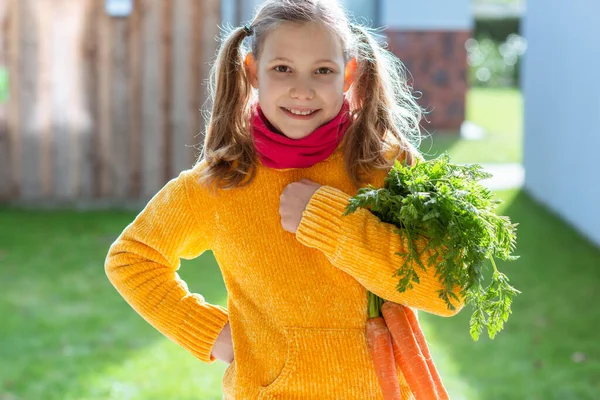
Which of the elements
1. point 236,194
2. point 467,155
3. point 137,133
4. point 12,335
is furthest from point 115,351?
point 467,155

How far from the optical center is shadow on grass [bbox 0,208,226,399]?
15.9 ft

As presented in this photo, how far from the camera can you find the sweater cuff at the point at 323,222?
221cm

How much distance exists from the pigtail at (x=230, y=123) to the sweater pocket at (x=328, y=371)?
1.46 feet

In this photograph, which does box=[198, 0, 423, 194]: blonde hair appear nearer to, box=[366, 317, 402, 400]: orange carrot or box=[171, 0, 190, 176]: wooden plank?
box=[366, 317, 402, 400]: orange carrot

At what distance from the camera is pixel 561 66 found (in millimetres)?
8367

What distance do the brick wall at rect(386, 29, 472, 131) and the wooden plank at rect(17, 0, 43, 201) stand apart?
5.91 m

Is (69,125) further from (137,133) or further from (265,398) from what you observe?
(265,398)

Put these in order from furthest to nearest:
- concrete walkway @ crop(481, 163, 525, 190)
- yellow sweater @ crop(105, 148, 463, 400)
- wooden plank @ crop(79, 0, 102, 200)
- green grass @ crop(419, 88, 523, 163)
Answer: green grass @ crop(419, 88, 523, 163) < concrete walkway @ crop(481, 163, 525, 190) < wooden plank @ crop(79, 0, 102, 200) < yellow sweater @ crop(105, 148, 463, 400)

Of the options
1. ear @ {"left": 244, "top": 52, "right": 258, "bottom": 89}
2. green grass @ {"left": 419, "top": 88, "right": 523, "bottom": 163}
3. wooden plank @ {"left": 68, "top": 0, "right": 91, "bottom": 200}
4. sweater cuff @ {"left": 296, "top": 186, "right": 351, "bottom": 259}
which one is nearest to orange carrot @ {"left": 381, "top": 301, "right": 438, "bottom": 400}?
sweater cuff @ {"left": 296, "top": 186, "right": 351, "bottom": 259}

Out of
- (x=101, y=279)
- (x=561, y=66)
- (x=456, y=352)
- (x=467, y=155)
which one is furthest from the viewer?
(x=467, y=155)

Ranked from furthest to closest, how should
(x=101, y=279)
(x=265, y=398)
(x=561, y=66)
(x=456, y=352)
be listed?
(x=561, y=66) < (x=101, y=279) < (x=456, y=352) < (x=265, y=398)

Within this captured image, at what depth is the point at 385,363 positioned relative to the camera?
223 centimetres

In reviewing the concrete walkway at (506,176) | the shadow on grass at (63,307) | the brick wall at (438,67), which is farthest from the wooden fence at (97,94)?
the brick wall at (438,67)

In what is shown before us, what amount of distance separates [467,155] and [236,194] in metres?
8.71
